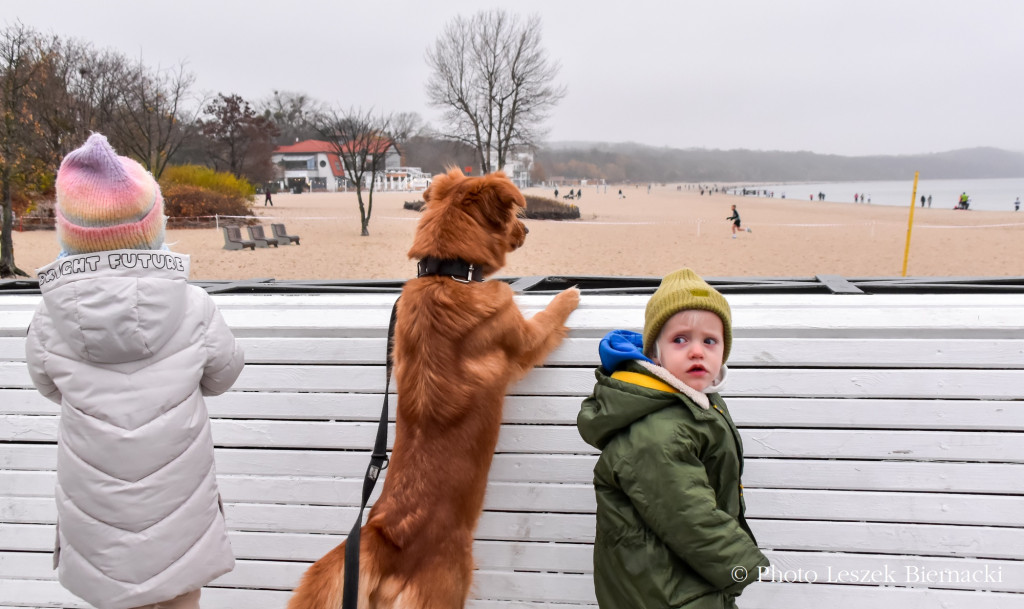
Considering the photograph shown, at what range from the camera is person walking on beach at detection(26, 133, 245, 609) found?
1.71 metres

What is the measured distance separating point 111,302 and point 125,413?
334 millimetres

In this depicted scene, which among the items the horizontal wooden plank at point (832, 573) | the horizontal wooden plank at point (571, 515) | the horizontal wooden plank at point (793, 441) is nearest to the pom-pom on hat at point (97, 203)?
the horizontal wooden plank at point (793, 441)

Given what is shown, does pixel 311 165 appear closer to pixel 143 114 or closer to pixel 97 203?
Answer: pixel 143 114

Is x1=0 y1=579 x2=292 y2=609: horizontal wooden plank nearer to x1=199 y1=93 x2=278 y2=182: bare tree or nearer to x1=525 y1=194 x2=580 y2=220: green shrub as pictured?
x1=525 y1=194 x2=580 y2=220: green shrub

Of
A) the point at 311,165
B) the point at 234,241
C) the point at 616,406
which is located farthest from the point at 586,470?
the point at 311,165

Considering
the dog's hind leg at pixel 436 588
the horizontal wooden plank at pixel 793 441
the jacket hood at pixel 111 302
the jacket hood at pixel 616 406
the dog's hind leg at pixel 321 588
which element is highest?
the jacket hood at pixel 111 302

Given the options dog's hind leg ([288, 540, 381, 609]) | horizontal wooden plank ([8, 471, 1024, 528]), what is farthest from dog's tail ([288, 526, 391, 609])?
horizontal wooden plank ([8, 471, 1024, 528])

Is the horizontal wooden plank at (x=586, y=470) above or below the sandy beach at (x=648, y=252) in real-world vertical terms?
above

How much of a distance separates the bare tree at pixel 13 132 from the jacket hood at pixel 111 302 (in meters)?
17.5

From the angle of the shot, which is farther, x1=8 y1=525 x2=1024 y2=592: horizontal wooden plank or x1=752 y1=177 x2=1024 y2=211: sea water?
x1=752 y1=177 x2=1024 y2=211: sea water

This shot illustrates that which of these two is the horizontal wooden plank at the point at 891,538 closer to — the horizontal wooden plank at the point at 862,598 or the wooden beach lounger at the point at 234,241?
the horizontal wooden plank at the point at 862,598

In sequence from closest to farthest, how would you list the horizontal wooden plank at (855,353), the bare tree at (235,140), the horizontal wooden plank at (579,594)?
the horizontal wooden plank at (855,353) < the horizontal wooden plank at (579,594) < the bare tree at (235,140)

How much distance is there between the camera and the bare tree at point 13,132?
15422 mm

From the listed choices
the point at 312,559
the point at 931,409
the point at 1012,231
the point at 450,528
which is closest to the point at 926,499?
the point at 931,409
